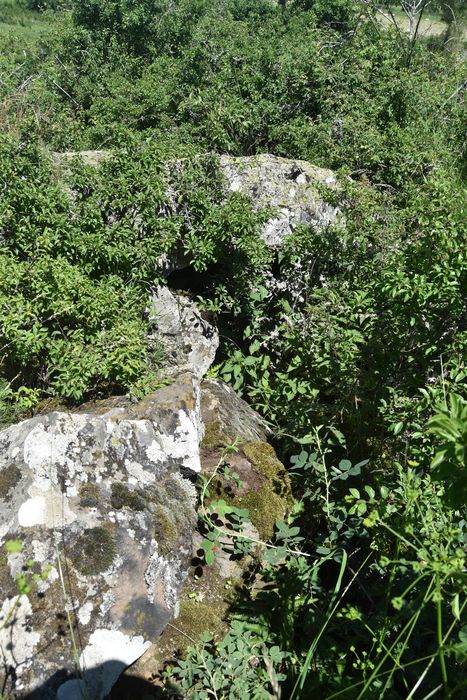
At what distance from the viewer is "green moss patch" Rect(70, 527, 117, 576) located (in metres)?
2.98

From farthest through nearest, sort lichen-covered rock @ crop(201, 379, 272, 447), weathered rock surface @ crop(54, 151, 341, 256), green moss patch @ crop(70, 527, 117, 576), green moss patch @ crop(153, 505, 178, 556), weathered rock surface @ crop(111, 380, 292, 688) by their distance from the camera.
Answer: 1. weathered rock surface @ crop(54, 151, 341, 256)
2. lichen-covered rock @ crop(201, 379, 272, 447)
3. green moss patch @ crop(153, 505, 178, 556)
4. weathered rock surface @ crop(111, 380, 292, 688)
5. green moss patch @ crop(70, 527, 117, 576)

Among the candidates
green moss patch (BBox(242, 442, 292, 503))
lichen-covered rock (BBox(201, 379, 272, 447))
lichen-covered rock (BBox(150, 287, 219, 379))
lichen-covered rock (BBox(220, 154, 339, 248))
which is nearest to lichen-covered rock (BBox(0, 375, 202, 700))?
lichen-covered rock (BBox(201, 379, 272, 447))

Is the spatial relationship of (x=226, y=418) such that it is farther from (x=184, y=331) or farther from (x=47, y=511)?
(x=47, y=511)

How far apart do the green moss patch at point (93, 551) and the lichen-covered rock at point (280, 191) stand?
3.11 metres

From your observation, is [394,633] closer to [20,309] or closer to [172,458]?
[172,458]

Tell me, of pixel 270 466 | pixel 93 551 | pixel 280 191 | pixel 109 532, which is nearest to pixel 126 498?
pixel 109 532

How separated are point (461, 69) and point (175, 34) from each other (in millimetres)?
4865

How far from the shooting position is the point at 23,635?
107 inches

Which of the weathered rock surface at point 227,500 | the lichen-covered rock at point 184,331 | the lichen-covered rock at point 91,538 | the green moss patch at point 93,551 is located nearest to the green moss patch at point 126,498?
the lichen-covered rock at point 91,538

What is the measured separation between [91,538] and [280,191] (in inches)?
141

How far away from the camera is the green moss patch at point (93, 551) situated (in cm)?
298

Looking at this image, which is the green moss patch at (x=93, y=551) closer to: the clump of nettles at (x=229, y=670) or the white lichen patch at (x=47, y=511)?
the white lichen patch at (x=47, y=511)

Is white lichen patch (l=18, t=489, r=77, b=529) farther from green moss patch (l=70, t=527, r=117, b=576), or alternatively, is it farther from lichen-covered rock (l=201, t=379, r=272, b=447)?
lichen-covered rock (l=201, t=379, r=272, b=447)

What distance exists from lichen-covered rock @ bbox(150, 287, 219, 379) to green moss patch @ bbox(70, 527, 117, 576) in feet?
6.66
